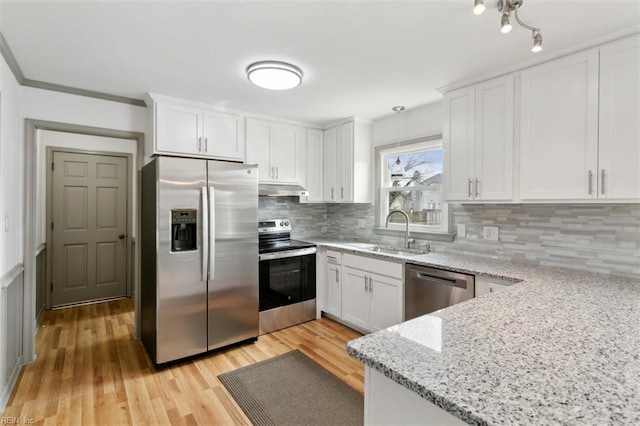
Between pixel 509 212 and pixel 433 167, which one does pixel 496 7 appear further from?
pixel 433 167

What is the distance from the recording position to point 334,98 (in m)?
2.98

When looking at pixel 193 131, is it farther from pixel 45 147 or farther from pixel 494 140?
pixel 494 140

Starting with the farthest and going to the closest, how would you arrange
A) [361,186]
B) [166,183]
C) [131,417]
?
[361,186] → [166,183] → [131,417]

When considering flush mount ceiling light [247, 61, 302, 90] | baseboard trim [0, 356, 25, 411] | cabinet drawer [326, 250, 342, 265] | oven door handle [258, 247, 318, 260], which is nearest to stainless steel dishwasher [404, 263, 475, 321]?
cabinet drawer [326, 250, 342, 265]

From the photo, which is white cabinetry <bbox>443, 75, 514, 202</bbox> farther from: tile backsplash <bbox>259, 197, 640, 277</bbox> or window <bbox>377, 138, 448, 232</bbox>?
window <bbox>377, 138, 448, 232</bbox>

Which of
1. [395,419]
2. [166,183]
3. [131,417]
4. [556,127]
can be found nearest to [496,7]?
[556,127]

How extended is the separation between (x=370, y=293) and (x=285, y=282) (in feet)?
3.08

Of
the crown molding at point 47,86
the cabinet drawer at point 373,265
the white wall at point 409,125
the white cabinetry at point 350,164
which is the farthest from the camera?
the white cabinetry at point 350,164

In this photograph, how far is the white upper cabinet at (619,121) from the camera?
1.76 metres

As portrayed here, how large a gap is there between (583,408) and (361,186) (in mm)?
3110

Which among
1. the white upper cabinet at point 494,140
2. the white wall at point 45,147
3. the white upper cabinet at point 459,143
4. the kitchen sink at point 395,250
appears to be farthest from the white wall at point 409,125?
the white wall at point 45,147

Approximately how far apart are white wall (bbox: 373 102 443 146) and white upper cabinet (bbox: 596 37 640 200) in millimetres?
1328

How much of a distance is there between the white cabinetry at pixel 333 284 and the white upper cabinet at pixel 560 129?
186 centimetres

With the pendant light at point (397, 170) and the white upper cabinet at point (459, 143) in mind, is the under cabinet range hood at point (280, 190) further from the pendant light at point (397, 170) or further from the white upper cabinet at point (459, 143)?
the white upper cabinet at point (459, 143)
